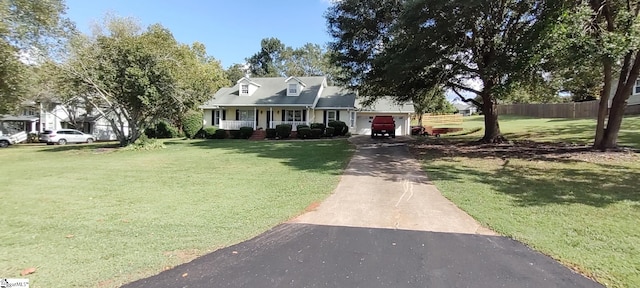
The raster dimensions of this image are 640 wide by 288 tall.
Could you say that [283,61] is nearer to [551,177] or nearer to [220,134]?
[220,134]

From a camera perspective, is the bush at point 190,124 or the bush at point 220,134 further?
the bush at point 190,124

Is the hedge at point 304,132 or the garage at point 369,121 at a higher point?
the garage at point 369,121

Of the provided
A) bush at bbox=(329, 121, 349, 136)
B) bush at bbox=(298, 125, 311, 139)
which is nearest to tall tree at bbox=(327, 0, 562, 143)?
bush at bbox=(298, 125, 311, 139)

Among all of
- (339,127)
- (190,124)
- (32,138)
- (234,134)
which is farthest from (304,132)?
(32,138)

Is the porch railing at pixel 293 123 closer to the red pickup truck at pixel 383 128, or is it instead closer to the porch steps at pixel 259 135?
the porch steps at pixel 259 135

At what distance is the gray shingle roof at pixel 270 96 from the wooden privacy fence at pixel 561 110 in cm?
2502

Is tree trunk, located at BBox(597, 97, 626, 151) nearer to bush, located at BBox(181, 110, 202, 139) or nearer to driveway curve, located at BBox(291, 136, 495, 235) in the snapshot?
driveway curve, located at BBox(291, 136, 495, 235)

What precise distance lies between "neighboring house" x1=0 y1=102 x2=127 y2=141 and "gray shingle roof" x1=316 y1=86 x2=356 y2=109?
26857mm

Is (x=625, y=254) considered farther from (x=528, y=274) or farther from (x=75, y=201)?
(x=75, y=201)

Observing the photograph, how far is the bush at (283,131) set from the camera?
27.3m

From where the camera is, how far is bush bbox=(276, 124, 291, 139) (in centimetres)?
2735

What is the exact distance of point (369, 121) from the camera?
32469mm

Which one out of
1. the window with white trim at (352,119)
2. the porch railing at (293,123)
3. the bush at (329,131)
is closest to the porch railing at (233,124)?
the porch railing at (293,123)

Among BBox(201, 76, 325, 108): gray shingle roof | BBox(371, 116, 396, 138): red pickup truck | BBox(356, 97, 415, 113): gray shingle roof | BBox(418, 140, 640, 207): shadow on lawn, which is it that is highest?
BBox(201, 76, 325, 108): gray shingle roof
